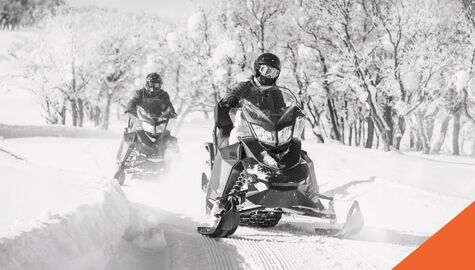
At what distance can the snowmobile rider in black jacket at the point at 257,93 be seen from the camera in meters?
6.26

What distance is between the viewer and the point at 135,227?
5469 mm

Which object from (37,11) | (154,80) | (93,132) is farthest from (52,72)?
(154,80)

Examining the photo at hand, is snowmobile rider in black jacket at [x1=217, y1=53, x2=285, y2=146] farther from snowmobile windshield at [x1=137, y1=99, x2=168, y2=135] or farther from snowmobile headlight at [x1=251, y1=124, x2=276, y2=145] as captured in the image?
snowmobile windshield at [x1=137, y1=99, x2=168, y2=135]

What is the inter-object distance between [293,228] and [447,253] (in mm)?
1893

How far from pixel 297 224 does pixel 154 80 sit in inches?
222

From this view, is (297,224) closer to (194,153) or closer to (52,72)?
(194,153)

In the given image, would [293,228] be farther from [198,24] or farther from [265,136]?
[198,24]

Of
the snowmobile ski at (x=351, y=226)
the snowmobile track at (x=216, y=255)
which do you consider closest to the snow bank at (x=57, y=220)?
the snowmobile track at (x=216, y=255)

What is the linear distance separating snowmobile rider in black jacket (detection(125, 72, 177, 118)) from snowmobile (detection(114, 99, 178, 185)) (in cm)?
10

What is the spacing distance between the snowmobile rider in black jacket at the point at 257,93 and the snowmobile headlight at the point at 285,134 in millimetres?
332

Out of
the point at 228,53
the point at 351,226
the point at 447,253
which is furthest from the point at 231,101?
the point at 228,53

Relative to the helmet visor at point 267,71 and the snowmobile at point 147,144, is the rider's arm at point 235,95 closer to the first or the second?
the helmet visor at point 267,71

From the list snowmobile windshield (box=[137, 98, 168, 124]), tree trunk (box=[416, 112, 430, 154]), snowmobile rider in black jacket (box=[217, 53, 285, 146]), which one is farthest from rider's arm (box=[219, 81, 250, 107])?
tree trunk (box=[416, 112, 430, 154])

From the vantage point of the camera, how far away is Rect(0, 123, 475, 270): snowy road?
481cm
